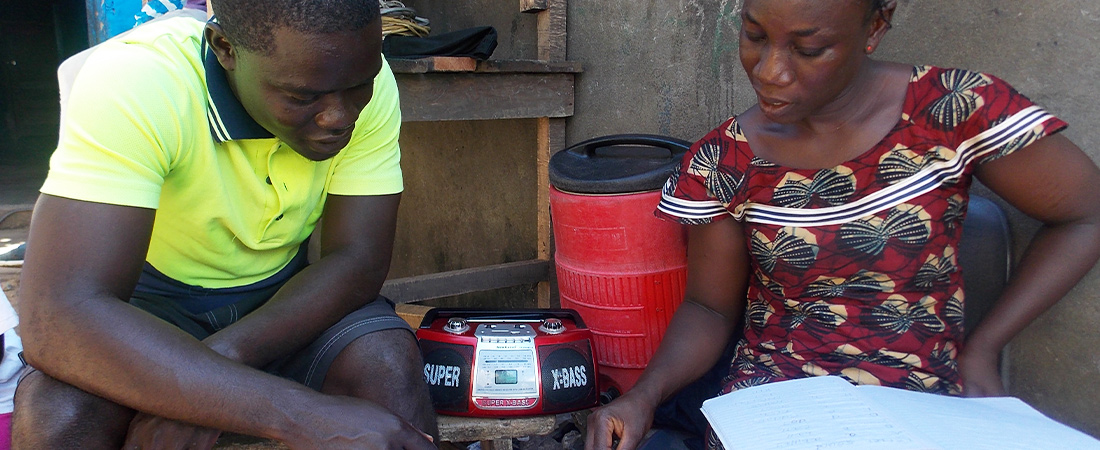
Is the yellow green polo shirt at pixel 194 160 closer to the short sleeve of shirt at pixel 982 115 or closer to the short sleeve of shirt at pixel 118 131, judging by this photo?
the short sleeve of shirt at pixel 118 131

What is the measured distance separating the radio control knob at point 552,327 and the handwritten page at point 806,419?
556mm

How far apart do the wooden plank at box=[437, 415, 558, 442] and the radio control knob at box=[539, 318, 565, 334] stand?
0.63 ft

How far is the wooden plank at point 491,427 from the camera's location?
1.66 metres

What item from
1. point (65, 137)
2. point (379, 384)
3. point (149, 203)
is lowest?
point (379, 384)

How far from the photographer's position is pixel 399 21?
9.36 ft

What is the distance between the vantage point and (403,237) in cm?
468

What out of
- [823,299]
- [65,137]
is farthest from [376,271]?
[823,299]

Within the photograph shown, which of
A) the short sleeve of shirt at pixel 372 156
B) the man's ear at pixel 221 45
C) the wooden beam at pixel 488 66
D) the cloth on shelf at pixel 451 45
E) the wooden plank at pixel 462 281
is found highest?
the man's ear at pixel 221 45

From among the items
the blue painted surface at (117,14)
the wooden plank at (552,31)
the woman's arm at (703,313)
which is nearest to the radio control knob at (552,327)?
the woman's arm at (703,313)

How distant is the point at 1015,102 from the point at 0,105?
1409 cm

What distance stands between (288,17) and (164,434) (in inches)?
28.2

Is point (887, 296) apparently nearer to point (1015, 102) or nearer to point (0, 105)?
point (1015, 102)

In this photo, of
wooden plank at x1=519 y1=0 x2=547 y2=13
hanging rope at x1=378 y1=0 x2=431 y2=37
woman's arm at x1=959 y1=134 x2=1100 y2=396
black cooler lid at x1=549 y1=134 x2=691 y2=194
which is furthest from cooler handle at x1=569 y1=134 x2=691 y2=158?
hanging rope at x1=378 y1=0 x2=431 y2=37

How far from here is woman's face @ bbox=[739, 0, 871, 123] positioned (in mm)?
1243
